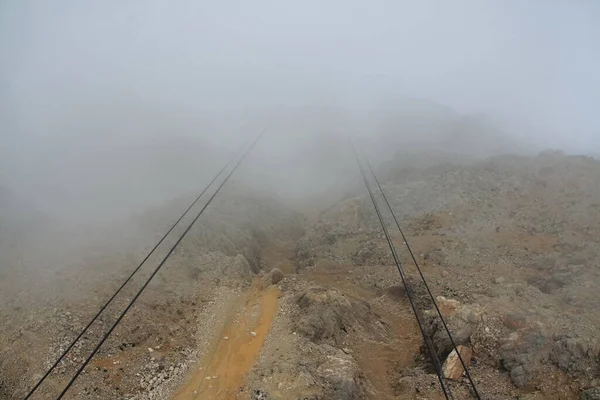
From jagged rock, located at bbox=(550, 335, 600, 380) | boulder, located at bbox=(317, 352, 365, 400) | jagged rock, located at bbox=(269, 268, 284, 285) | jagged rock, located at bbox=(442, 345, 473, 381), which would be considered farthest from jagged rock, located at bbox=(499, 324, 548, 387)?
jagged rock, located at bbox=(269, 268, 284, 285)

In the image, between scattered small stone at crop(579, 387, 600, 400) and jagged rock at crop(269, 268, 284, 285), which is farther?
jagged rock at crop(269, 268, 284, 285)

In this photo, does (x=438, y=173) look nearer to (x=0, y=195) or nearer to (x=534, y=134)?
(x=0, y=195)

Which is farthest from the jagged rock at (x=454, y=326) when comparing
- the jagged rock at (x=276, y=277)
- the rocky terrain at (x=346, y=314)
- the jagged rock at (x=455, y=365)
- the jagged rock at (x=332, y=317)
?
the jagged rock at (x=276, y=277)

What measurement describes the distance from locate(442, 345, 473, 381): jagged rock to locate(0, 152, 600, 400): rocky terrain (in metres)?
0.05

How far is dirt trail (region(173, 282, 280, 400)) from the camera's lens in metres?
13.5

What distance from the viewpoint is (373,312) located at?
738 inches

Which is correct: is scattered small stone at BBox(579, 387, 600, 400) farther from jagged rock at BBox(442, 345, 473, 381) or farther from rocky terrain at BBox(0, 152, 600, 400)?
jagged rock at BBox(442, 345, 473, 381)

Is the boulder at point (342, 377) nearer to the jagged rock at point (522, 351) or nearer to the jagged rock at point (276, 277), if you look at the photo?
the jagged rock at point (522, 351)

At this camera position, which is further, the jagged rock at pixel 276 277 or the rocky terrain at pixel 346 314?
the jagged rock at pixel 276 277

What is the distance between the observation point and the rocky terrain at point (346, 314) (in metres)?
13.4

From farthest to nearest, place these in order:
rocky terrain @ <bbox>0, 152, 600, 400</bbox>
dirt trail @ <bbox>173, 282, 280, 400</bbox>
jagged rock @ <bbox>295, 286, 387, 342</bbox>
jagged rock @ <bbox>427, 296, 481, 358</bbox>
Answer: jagged rock @ <bbox>295, 286, 387, 342</bbox>
jagged rock @ <bbox>427, 296, 481, 358</bbox>
dirt trail @ <bbox>173, 282, 280, 400</bbox>
rocky terrain @ <bbox>0, 152, 600, 400</bbox>

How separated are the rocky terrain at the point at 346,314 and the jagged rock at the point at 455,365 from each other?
0.05 meters

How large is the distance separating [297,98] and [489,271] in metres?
64.3

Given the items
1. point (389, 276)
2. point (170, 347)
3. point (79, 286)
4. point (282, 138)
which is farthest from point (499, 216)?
point (282, 138)
